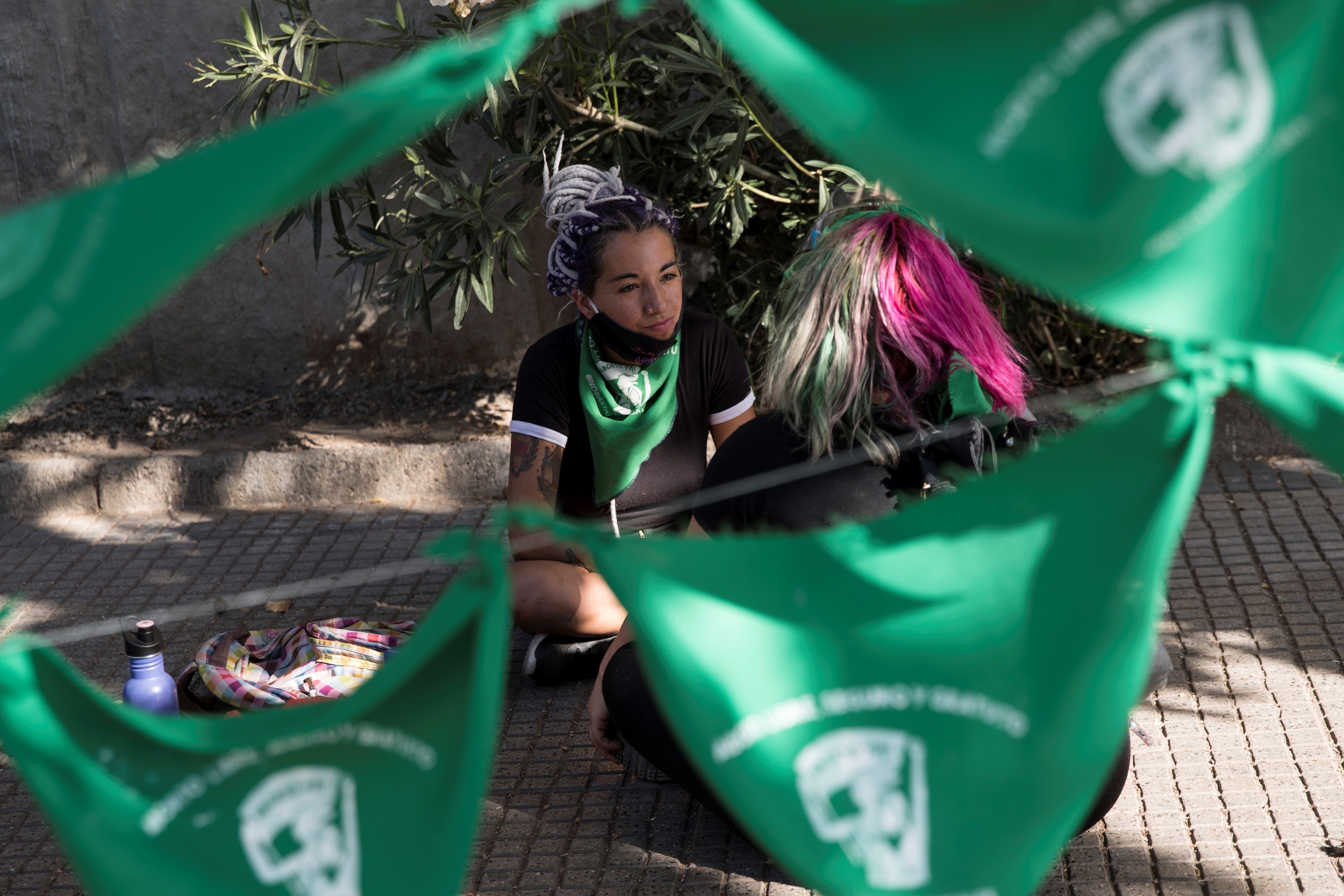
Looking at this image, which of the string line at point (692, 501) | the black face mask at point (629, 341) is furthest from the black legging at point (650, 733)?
the black face mask at point (629, 341)

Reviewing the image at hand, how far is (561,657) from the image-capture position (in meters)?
3.55

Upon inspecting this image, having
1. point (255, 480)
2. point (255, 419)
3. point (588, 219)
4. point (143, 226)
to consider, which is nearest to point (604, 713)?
point (588, 219)

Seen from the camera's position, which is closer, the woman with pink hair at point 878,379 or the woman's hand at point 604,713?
the woman with pink hair at point 878,379

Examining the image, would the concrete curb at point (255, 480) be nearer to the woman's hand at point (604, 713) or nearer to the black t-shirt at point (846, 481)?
the woman's hand at point (604, 713)

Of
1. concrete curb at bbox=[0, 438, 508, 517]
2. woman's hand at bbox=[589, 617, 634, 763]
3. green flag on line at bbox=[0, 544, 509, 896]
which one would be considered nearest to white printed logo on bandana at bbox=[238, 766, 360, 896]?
green flag on line at bbox=[0, 544, 509, 896]

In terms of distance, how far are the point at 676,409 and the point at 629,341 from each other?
32 cm

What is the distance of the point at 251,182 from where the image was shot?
1.24 metres

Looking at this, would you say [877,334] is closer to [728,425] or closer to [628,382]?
[628,382]

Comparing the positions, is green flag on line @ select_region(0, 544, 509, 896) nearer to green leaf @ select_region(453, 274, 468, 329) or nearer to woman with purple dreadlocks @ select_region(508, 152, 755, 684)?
woman with purple dreadlocks @ select_region(508, 152, 755, 684)

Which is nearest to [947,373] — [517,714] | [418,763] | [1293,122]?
[1293,122]

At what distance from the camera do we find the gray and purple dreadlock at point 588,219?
3.39m

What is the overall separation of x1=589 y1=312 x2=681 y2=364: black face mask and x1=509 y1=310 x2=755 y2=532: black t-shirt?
11 cm

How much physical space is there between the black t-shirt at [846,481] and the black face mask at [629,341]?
1090 mm

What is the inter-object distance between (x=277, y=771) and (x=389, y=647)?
1979 millimetres
